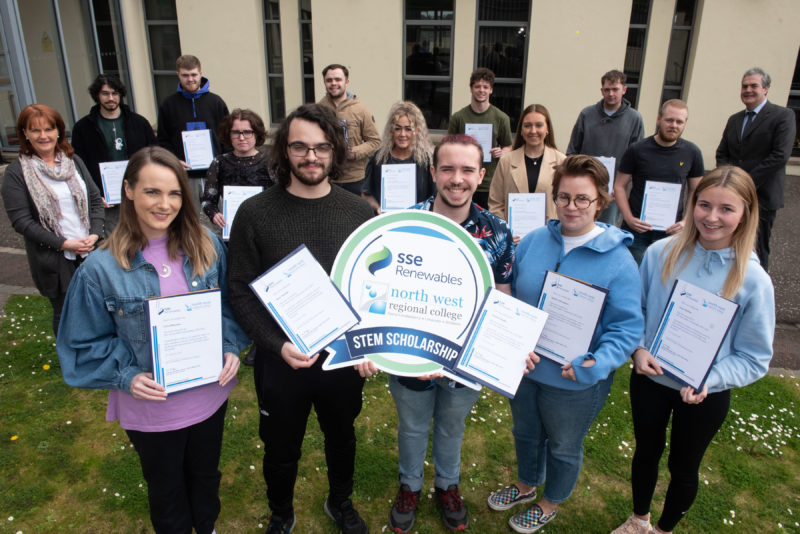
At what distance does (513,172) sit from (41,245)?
12.5ft

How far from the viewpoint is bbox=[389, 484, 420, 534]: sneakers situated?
9.32ft

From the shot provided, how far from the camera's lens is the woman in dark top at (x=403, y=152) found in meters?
4.30

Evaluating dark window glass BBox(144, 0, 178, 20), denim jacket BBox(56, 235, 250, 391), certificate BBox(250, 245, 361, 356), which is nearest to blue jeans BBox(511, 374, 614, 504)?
certificate BBox(250, 245, 361, 356)

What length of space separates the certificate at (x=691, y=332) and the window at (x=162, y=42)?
1228 cm

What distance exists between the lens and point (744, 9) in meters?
9.13

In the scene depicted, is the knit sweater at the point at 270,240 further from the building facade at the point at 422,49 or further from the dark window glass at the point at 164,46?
the dark window glass at the point at 164,46

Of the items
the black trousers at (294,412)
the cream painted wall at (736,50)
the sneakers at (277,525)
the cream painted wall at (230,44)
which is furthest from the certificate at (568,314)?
the cream painted wall at (230,44)

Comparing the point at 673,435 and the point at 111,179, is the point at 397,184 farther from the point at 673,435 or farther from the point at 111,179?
the point at 673,435

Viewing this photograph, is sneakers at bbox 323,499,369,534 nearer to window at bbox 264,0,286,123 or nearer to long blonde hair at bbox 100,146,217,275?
long blonde hair at bbox 100,146,217,275

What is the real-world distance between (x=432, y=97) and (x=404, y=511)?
9.43 meters

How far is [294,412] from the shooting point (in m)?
2.39

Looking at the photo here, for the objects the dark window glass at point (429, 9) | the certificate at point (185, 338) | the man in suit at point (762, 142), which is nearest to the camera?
the certificate at point (185, 338)

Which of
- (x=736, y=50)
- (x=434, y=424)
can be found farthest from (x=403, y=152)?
(x=736, y=50)

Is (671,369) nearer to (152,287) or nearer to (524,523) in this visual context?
(524,523)
